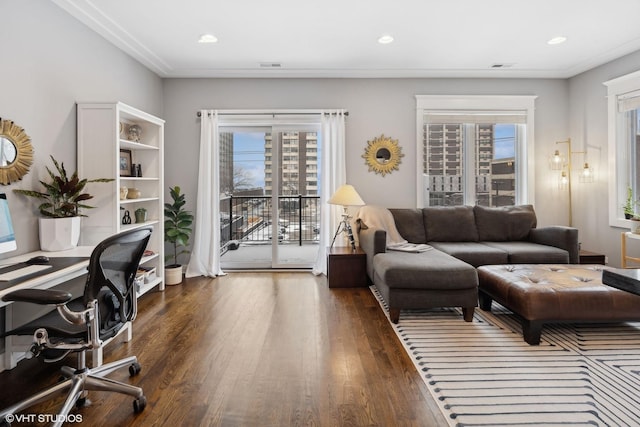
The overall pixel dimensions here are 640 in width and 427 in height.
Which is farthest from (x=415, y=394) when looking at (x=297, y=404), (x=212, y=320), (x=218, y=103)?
(x=218, y=103)

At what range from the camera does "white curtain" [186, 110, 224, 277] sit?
4.82m

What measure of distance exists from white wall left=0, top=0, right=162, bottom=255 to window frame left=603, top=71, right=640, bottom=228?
577 centimetres

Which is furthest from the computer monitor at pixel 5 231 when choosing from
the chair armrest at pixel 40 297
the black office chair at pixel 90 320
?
the chair armrest at pixel 40 297

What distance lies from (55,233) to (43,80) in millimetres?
1195

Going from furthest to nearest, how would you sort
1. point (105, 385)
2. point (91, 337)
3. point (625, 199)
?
point (625, 199), point (105, 385), point (91, 337)

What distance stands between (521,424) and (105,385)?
6.78ft

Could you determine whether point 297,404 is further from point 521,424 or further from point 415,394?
point 521,424

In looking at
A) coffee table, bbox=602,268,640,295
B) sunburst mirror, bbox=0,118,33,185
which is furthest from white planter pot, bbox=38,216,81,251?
coffee table, bbox=602,268,640,295

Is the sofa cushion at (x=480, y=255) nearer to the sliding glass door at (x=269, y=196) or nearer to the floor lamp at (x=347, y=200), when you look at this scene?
the floor lamp at (x=347, y=200)

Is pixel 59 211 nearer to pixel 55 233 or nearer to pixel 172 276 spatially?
pixel 55 233

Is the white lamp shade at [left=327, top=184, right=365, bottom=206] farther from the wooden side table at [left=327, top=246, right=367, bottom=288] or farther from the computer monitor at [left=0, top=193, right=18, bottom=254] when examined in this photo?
the computer monitor at [left=0, top=193, right=18, bottom=254]

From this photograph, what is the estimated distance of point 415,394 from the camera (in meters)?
2.00

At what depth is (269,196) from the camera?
16.9ft

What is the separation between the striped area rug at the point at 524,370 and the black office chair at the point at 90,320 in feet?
5.63
